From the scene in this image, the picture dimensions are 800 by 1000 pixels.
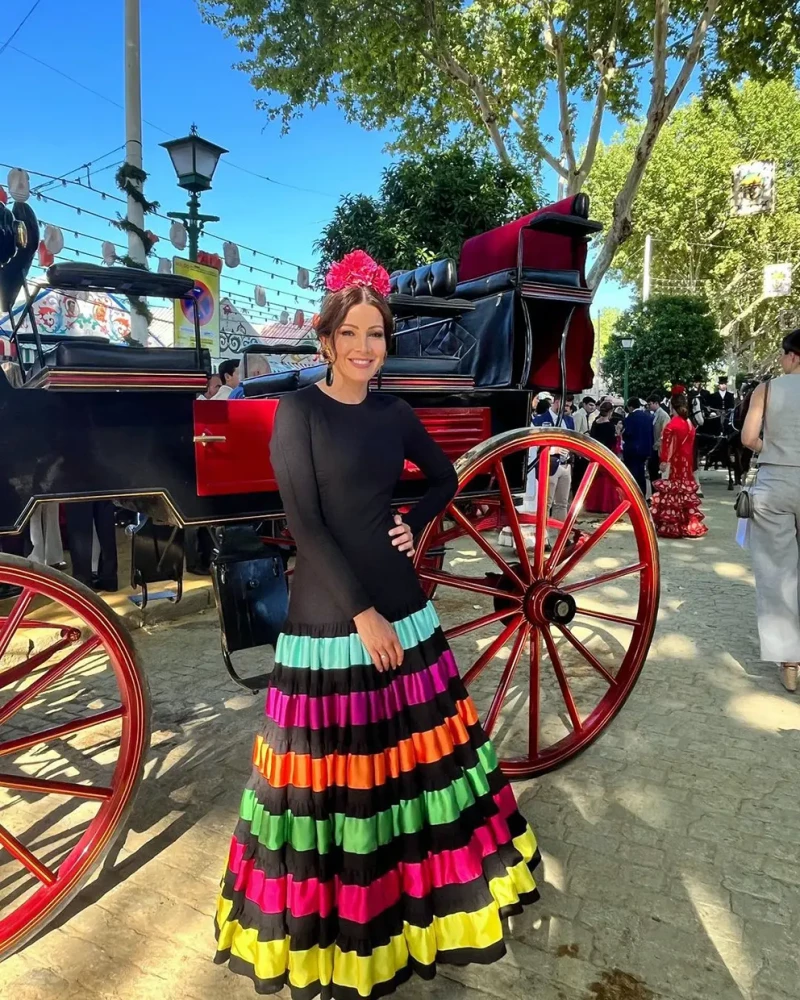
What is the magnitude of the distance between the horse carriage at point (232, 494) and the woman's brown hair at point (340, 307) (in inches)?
20.9

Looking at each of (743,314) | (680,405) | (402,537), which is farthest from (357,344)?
(743,314)

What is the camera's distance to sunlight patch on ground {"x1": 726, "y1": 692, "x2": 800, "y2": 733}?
10.2ft

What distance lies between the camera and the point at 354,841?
1.54 m

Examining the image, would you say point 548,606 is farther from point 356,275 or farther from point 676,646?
point 676,646

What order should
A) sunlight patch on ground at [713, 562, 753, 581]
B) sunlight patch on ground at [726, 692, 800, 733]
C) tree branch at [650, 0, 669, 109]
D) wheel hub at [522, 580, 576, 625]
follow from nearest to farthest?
wheel hub at [522, 580, 576, 625] < sunlight patch on ground at [726, 692, 800, 733] < sunlight patch on ground at [713, 562, 753, 581] < tree branch at [650, 0, 669, 109]

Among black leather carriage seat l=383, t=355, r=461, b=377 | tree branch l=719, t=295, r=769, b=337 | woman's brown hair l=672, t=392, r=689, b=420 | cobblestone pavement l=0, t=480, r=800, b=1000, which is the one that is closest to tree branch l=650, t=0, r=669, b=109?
woman's brown hair l=672, t=392, r=689, b=420

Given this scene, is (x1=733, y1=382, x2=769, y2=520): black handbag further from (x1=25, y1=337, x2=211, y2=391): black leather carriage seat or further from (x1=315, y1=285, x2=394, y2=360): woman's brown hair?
(x1=25, y1=337, x2=211, y2=391): black leather carriage seat

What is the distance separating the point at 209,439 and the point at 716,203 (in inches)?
1136

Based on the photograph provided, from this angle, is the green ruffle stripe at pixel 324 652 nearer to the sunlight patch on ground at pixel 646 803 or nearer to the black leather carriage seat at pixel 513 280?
the sunlight patch on ground at pixel 646 803

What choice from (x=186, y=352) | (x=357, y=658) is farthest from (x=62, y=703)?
(x=357, y=658)

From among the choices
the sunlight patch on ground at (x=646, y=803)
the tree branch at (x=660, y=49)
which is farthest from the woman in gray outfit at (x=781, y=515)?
the tree branch at (x=660, y=49)

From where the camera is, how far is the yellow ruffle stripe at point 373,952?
151 centimetres

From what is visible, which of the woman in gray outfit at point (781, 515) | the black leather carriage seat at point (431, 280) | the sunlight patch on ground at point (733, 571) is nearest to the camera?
the black leather carriage seat at point (431, 280)

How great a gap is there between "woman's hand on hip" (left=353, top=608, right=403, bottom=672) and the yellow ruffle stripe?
2.06ft
